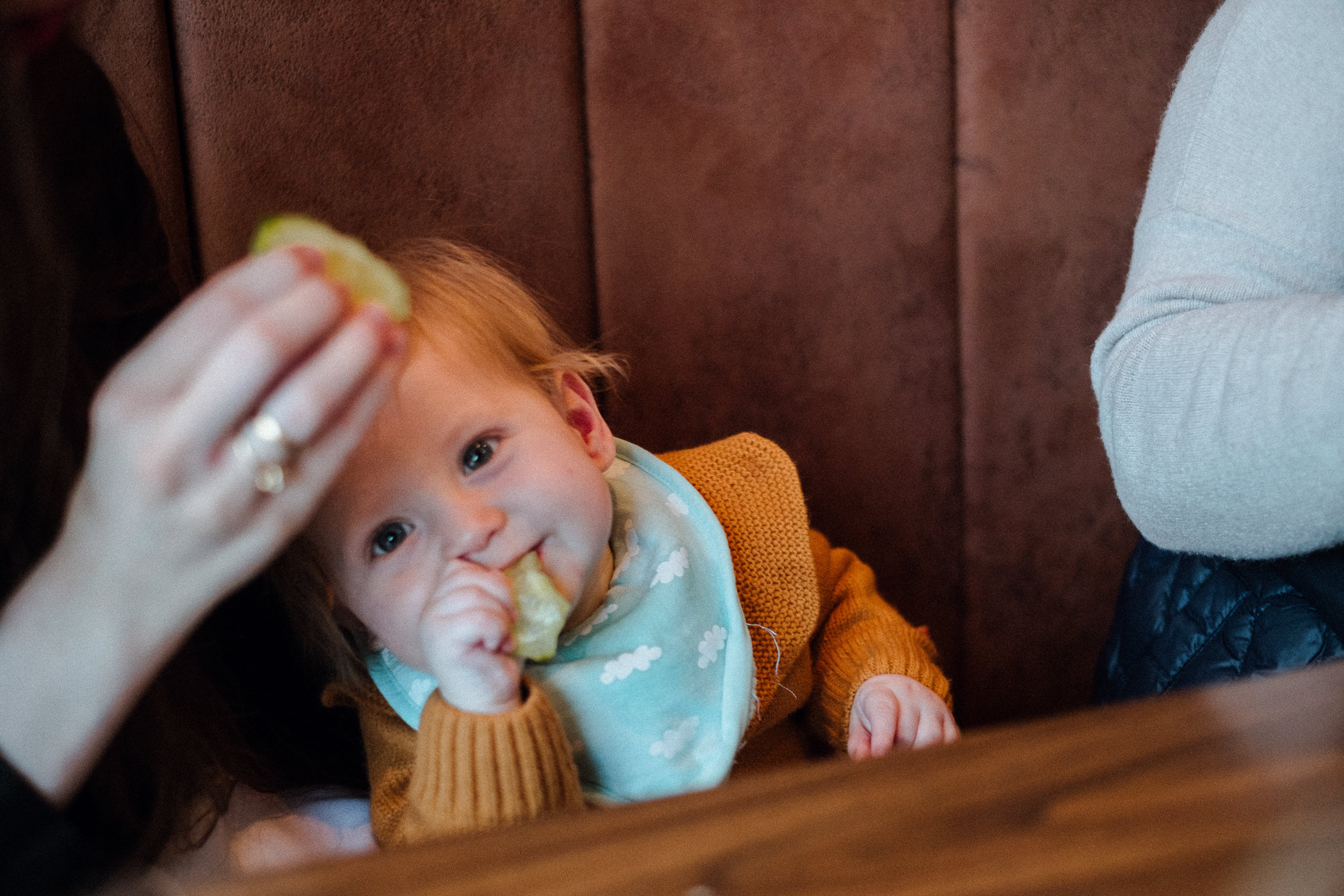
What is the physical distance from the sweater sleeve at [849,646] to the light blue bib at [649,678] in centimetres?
11

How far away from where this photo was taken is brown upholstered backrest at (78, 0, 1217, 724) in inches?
34.0

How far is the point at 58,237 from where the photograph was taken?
21.0 inches

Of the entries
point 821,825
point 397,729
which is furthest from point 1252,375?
point 397,729

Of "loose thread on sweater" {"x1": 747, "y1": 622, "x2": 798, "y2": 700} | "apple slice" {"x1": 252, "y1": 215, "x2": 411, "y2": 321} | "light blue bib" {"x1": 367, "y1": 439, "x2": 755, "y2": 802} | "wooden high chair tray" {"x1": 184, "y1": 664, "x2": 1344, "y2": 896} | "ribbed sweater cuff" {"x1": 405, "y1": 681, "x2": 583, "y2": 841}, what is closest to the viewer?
"wooden high chair tray" {"x1": 184, "y1": 664, "x2": 1344, "y2": 896}

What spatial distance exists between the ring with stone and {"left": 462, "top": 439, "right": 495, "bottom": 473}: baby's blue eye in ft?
0.83

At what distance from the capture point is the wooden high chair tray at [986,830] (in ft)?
1.21

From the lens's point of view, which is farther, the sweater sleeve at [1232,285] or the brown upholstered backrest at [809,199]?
the brown upholstered backrest at [809,199]

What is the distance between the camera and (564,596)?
70 centimetres

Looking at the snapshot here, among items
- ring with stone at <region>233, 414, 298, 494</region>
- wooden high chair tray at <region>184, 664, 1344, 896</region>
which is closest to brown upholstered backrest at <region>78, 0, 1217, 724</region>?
ring with stone at <region>233, 414, 298, 494</region>

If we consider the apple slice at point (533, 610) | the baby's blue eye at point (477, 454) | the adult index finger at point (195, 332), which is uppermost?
the adult index finger at point (195, 332)

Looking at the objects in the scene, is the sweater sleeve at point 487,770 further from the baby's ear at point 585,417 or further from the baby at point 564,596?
the baby's ear at point 585,417

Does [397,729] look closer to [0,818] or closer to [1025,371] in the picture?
[0,818]

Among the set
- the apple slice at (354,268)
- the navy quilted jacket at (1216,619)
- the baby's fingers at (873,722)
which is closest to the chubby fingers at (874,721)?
the baby's fingers at (873,722)

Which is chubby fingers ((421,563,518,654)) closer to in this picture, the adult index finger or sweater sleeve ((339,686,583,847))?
sweater sleeve ((339,686,583,847))
